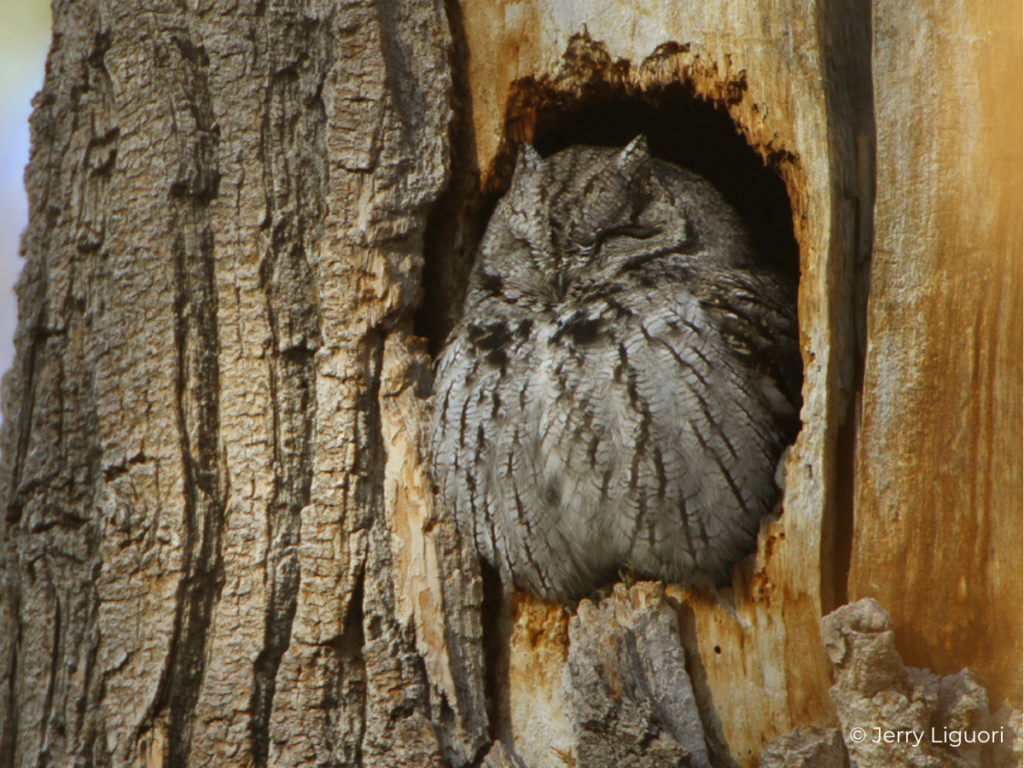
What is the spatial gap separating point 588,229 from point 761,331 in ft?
1.85

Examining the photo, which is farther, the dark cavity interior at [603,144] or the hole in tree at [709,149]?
the hole in tree at [709,149]

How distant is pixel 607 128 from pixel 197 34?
4.54 ft

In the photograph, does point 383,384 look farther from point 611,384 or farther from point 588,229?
point 588,229

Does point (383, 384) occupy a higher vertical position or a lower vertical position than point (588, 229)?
lower

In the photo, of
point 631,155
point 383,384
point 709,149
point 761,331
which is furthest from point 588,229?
point 709,149

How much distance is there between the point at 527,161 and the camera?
2650mm

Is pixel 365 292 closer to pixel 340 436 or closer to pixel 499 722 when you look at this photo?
pixel 340 436

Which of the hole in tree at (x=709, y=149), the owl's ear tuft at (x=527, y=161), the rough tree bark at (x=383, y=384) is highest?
the hole in tree at (x=709, y=149)

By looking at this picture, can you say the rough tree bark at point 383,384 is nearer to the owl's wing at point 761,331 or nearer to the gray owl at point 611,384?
the gray owl at point 611,384

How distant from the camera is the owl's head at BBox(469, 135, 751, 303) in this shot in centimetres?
263

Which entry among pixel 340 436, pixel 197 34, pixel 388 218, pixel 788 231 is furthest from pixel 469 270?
pixel 788 231

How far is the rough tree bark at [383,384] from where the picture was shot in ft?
6.29

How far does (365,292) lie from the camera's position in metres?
2.43

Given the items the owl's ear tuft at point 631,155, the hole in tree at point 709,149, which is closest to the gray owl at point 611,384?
the owl's ear tuft at point 631,155
